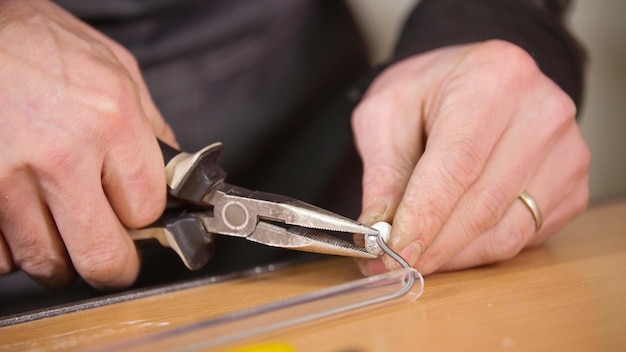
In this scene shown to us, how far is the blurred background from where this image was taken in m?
1.60

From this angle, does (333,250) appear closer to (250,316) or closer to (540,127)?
(250,316)

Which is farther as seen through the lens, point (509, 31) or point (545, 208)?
point (509, 31)

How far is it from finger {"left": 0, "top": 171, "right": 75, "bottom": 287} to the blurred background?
1.05m

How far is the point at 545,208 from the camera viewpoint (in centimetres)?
70

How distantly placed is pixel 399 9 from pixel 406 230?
1.17 m

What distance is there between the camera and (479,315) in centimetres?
48

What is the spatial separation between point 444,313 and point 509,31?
0.52 metres

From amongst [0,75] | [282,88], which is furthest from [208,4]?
[0,75]

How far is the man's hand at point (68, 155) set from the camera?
1.99ft

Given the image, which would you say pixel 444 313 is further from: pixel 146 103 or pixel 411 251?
pixel 146 103

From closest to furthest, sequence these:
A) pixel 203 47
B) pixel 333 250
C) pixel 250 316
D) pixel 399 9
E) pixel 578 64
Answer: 1. pixel 250 316
2. pixel 333 250
3. pixel 578 64
4. pixel 203 47
5. pixel 399 9

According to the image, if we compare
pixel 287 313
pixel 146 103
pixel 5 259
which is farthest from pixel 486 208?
pixel 5 259

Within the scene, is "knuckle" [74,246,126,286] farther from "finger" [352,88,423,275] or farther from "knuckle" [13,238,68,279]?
"finger" [352,88,423,275]

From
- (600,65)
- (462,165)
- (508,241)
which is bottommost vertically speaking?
(600,65)
